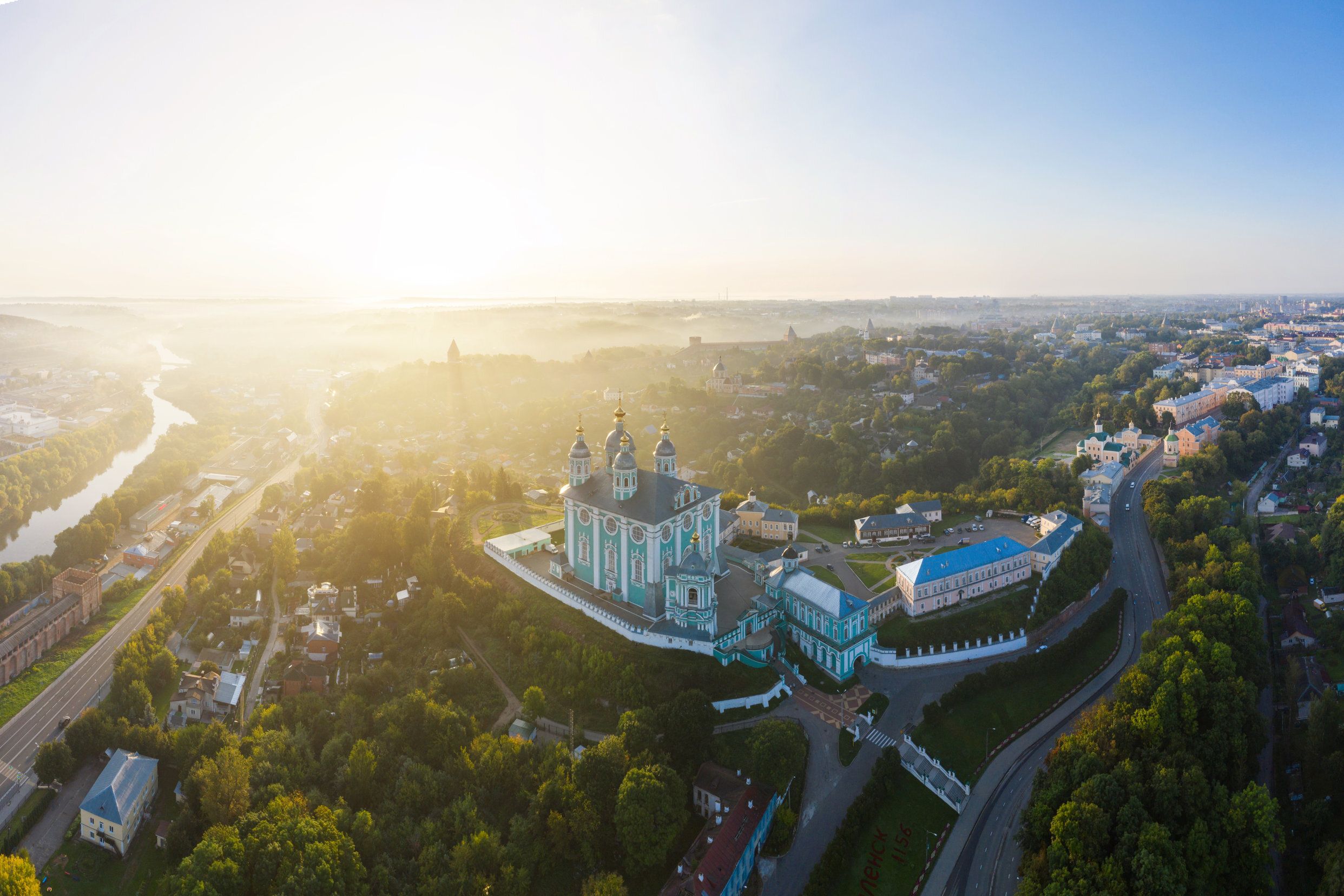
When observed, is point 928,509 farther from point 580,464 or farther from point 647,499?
point 580,464

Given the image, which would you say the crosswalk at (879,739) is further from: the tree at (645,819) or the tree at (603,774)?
the tree at (603,774)

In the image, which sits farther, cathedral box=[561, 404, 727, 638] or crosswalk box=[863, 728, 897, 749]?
cathedral box=[561, 404, 727, 638]

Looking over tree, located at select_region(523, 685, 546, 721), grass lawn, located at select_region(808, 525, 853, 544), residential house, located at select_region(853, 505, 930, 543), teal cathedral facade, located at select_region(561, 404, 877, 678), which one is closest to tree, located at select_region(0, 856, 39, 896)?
tree, located at select_region(523, 685, 546, 721)

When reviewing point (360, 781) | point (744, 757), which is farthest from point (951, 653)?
point (360, 781)

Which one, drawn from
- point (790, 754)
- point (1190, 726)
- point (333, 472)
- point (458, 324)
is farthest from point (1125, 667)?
point (458, 324)

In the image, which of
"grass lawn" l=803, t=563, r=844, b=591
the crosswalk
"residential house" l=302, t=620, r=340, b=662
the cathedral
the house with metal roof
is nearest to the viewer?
the crosswalk

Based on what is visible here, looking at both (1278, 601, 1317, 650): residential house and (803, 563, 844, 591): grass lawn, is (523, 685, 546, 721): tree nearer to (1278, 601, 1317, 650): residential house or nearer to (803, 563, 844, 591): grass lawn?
(803, 563, 844, 591): grass lawn

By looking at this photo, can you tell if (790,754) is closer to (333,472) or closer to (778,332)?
(333,472)
